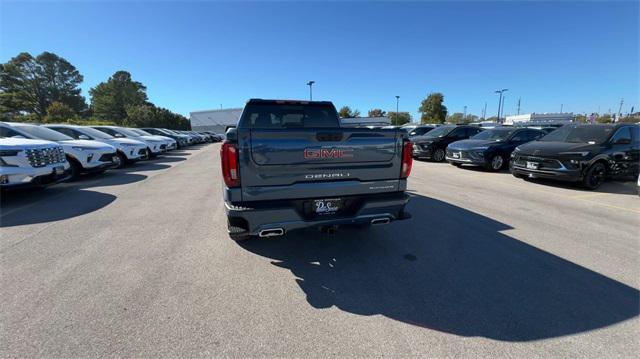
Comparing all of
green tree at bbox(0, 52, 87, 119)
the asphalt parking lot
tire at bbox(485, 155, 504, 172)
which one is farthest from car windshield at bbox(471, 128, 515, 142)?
green tree at bbox(0, 52, 87, 119)

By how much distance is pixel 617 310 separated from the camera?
7.97 ft

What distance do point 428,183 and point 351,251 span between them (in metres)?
5.17

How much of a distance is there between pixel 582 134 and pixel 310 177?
932cm

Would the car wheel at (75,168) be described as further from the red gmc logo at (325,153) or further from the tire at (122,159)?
the red gmc logo at (325,153)

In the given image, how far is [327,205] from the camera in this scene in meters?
3.04

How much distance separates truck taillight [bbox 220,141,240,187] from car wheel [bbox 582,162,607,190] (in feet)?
29.2

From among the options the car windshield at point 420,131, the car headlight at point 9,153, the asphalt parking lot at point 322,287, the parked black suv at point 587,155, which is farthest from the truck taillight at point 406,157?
the car windshield at point 420,131

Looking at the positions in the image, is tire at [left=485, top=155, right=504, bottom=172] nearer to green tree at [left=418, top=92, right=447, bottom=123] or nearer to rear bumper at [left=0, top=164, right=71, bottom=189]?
rear bumper at [left=0, top=164, right=71, bottom=189]

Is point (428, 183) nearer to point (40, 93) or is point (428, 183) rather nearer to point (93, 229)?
point (93, 229)

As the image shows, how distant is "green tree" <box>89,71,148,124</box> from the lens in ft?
218

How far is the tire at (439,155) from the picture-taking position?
13097 mm

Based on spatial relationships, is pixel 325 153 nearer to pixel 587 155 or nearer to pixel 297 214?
pixel 297 214

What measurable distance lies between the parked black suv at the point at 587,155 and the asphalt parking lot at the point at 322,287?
2.34 m

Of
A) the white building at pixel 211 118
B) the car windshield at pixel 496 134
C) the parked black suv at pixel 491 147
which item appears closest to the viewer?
the parked black suv at pixel 491 147
